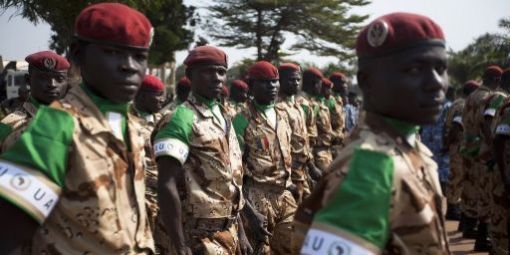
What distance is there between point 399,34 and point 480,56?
97.8ft

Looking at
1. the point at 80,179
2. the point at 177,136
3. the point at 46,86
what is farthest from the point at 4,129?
the point at 80,179

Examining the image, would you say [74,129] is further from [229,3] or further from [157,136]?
[229,3]

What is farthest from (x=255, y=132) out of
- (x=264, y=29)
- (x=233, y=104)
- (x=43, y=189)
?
(x=264, y=29)

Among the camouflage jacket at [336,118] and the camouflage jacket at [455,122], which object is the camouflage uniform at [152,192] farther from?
the camouflage jacket at [455,122]

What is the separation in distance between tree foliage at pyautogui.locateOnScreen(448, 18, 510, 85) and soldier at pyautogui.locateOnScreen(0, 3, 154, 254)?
65.7ft

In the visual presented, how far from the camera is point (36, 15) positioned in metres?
11.9

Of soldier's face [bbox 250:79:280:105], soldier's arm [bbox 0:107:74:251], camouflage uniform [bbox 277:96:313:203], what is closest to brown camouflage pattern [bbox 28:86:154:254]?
soldier's arm [bbox 0:107:74:251]

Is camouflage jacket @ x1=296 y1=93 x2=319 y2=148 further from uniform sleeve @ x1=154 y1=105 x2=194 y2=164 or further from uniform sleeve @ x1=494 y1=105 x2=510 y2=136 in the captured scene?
uniform sleeve @ x1=154 y1=105 x2=194 y2=164

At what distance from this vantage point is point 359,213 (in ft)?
6.75

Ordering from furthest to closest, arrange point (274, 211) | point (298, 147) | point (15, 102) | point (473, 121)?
point (473, 121), point (15, 102), point (298, 147), point (274, 211)

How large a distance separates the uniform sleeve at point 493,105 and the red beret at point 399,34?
5856 mm

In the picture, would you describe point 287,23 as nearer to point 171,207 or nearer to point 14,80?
point 14,80

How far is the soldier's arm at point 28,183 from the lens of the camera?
7.99ft

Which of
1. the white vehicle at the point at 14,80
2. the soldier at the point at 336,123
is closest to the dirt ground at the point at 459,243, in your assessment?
the soldier at the point at 336,123
